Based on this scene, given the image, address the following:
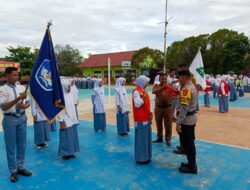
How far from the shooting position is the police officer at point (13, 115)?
159 inches

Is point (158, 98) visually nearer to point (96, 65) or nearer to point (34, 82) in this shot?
point (34, 82)

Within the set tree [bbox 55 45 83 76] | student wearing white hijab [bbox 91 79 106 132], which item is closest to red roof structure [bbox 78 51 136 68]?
tree [bbox 55 45 83 76]

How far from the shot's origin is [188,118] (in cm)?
451

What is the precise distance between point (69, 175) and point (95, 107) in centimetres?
328

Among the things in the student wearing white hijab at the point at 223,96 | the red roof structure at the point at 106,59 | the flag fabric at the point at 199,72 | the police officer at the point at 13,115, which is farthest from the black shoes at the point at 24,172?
the red roof structure at the point at 106,59

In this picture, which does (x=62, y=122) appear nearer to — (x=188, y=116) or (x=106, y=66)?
(x=188, y=116)

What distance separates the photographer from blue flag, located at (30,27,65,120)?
4.42 m

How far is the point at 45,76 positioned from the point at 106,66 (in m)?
34.7

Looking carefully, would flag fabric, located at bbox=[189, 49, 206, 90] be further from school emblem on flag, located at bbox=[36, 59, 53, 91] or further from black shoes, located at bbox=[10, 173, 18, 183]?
black shoes, located at bbox=[10, 173, 18, 183]

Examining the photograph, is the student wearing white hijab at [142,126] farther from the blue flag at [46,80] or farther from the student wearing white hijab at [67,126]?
the blue flag at [46,80]

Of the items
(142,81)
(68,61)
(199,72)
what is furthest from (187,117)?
(68,61)

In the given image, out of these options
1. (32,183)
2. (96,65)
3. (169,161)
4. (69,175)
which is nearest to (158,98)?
(169,161)

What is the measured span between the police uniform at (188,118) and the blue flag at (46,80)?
6.80ft

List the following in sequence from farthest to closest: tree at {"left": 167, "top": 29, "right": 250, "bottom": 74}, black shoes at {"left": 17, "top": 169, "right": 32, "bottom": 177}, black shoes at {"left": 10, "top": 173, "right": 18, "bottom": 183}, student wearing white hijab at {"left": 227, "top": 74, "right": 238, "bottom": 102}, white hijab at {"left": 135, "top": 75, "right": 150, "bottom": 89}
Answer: tree at {"left": 167, "top": 29, "right": 250, "bottom": 74} → student wearing white hijab at {"left": 227, "top": 74, "right": 238, "bottom": 102} → white hijab at {"left": 135, "top": 75, "right": 150, "bottom": 89} → black shoes at {"left": 17, "top": 169, "right": 32, "bottom": 177} → black shoes at {"left": 10, "top": 173, "right": 18, "bottom": 183}
